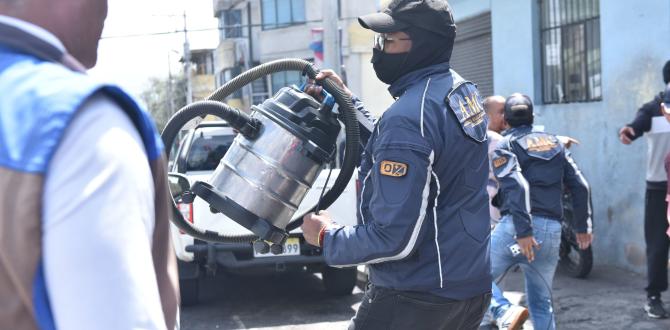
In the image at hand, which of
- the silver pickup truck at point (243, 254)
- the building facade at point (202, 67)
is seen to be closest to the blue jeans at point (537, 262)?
the silver pickup truck at point (243, 254)

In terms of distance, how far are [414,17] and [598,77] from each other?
5.51 metres

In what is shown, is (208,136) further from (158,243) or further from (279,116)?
(158,243)

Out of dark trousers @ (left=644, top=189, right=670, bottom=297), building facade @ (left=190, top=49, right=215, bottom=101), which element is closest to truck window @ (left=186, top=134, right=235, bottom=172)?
dark trousers @ (left=644, top=189, right=670, bottom=297)

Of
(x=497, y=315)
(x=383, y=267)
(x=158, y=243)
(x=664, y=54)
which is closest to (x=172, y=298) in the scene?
(x=158, y=243)

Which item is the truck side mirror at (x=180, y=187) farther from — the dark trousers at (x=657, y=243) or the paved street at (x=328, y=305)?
the dark trousers at (x=657, y=243)

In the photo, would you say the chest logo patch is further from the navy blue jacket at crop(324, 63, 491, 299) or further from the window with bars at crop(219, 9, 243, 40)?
the window with bars at crop(219, 9, 243, 40)

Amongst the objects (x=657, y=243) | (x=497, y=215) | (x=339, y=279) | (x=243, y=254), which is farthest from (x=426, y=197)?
(x=339, y=279)

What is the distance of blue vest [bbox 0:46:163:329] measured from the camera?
3.60 ft

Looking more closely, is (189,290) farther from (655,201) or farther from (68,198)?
(68,198)

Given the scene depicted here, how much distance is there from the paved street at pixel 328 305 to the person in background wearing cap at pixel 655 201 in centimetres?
24

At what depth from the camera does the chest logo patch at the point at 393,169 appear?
2.60 meters

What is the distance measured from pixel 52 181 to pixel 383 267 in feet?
5.99

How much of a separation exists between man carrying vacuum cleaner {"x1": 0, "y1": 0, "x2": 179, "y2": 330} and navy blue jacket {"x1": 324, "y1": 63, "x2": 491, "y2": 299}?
1.47 metres

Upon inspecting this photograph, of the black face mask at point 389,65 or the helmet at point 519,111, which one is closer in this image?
the black face mask at point 389,65
